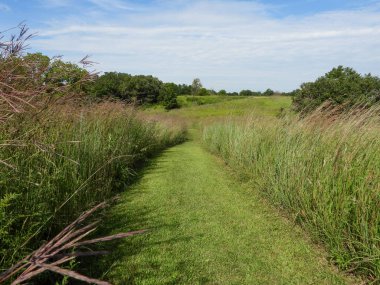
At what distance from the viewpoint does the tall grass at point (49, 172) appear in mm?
3014

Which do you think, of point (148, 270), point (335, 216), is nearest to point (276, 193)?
point (335, 216)

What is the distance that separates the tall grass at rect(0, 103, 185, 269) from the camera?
3014mm

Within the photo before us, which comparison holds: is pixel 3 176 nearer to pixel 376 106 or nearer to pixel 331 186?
A: pixel 331 186

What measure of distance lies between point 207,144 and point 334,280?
38.9ft

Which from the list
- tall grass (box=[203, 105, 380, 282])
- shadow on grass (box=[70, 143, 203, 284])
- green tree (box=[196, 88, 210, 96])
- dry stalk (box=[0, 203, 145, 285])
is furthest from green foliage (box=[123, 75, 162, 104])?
green tree (box=[196, 88, 210, 96])

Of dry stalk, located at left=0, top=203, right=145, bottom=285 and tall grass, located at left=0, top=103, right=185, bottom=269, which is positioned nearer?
dry stalk, located at left=0, top=203, right=145, bottom=285

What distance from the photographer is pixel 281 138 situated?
667 cm

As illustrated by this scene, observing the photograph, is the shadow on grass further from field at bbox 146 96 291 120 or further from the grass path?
field at bbox 146 96 291 120

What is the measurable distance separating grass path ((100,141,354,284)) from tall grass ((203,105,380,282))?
288 millimetres

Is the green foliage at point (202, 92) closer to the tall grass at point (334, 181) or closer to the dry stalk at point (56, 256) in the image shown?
the tall grass at point (334, 181)

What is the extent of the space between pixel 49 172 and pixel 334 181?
336 centimetres

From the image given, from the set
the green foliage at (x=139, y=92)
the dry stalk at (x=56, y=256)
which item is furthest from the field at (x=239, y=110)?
the dry stalk at (x=56, y=256)

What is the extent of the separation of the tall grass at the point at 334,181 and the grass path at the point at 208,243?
11.4 inches

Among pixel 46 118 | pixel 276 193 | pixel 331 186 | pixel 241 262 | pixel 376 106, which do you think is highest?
pixel 376 106
